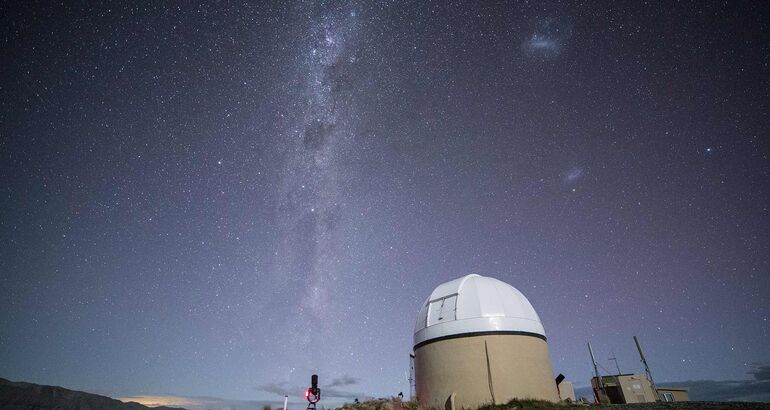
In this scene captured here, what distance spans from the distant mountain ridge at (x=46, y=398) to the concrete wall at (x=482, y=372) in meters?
152

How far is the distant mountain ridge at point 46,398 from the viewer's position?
11119cm

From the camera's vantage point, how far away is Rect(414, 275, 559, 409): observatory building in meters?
14.7

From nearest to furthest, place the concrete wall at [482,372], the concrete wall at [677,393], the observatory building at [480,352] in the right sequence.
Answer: the concrete wall at [482,372] < the observatory building at [480,352] < the concrete wall at [677,393]

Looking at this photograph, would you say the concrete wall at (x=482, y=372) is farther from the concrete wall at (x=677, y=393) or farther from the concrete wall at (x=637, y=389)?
the concrete wall at (x=677, y=393)

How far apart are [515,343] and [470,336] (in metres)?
1.91

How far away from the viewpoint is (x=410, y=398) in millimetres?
17188

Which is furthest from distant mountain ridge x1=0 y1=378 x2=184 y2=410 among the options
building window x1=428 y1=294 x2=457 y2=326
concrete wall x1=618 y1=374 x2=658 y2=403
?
concrete wall x1=618 y1=374 x2=658 y2=403

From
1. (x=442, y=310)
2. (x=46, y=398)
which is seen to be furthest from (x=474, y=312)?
(x=46, y=398)

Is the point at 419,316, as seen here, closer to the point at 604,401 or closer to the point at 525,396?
the point at 525,396

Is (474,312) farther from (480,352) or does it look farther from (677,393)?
(677,393)

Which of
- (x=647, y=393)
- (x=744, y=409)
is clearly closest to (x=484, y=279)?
(x=744, y=409)

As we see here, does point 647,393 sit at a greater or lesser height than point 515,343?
lesser

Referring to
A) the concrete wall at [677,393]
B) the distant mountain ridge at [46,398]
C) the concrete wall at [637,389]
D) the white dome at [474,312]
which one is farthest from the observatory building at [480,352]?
the distant mountain ridge at [46,398]

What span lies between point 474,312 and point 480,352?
1.71m
